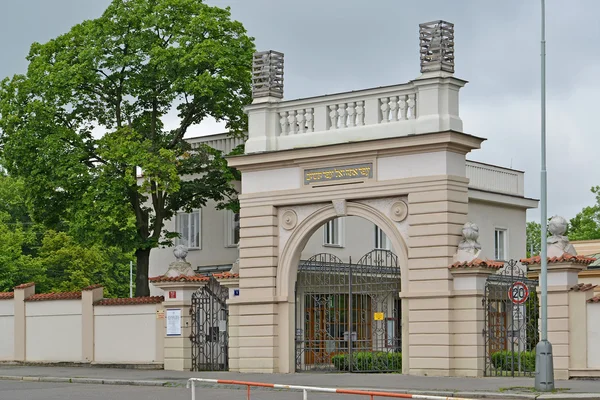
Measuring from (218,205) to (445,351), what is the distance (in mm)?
14008

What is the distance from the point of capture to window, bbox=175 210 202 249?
141ft

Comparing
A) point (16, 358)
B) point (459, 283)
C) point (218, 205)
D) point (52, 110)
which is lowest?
point (16, 358)

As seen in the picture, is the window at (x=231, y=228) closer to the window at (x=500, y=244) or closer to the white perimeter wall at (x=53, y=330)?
the white perimeter wall at (x=53, y=330)

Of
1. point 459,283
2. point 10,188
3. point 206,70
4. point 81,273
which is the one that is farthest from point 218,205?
point 10,188

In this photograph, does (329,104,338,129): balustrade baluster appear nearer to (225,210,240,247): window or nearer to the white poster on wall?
the white poster on wall

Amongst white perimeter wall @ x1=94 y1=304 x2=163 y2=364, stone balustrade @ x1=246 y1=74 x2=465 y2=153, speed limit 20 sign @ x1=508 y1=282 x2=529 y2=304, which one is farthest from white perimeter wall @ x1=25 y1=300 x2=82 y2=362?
speed limit 20 sign @ x1=508 y1=282 x2=529 y2=304

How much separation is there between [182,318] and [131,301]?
6.81 feet

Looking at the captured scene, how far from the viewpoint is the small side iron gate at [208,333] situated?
31.7 meters

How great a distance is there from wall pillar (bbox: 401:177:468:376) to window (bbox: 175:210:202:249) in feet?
55.9

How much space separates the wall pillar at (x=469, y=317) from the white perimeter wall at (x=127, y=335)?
9.36 m

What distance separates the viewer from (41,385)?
2747 centimetres

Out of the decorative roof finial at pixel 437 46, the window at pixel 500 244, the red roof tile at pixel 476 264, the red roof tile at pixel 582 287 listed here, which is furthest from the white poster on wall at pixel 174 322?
the window at pixel 500 244

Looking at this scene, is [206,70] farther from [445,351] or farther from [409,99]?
[445,351]

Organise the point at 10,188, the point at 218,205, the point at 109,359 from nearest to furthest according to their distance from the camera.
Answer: the point at 109,359
the point at 218,205
the point at 10,188
